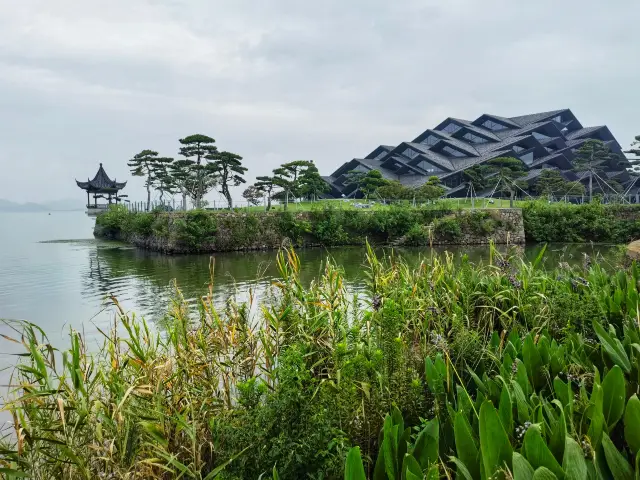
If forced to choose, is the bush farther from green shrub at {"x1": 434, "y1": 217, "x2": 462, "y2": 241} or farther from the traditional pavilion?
the traditional pavilion

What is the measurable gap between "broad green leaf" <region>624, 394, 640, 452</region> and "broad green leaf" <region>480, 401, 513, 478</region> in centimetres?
56

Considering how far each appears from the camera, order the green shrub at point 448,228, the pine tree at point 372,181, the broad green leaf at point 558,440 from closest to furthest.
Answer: the broad green leaf at point 558,440
the green shrub at point 448,228
the pine tree at point 372,181

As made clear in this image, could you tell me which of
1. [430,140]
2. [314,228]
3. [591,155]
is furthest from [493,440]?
[430,140]

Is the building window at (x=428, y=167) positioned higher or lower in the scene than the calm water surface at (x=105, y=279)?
higher

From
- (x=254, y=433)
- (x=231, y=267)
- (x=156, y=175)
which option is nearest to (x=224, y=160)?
(x=156, y=175)

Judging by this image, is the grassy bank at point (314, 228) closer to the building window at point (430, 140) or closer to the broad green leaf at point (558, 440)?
the broad green leaf at point (558, 440)

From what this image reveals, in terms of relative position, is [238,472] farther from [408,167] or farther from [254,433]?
[408,167]

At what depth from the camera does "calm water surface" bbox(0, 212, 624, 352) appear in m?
10.1

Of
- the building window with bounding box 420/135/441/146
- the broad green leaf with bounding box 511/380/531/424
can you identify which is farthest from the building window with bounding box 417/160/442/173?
the broad green leaf with bounding box 511/380/531/424

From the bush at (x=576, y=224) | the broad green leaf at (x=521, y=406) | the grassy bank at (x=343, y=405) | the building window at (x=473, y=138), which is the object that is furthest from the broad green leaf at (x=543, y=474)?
the building window at (x=473, y=138)

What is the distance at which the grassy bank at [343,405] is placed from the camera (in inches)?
71.7

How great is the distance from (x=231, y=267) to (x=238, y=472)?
1660cm

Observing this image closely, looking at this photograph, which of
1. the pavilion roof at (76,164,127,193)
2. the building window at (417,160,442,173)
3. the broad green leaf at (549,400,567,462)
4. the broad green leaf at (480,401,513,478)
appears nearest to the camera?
the broad green leaf at (480,401,513,478)

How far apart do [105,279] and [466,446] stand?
602 inches
